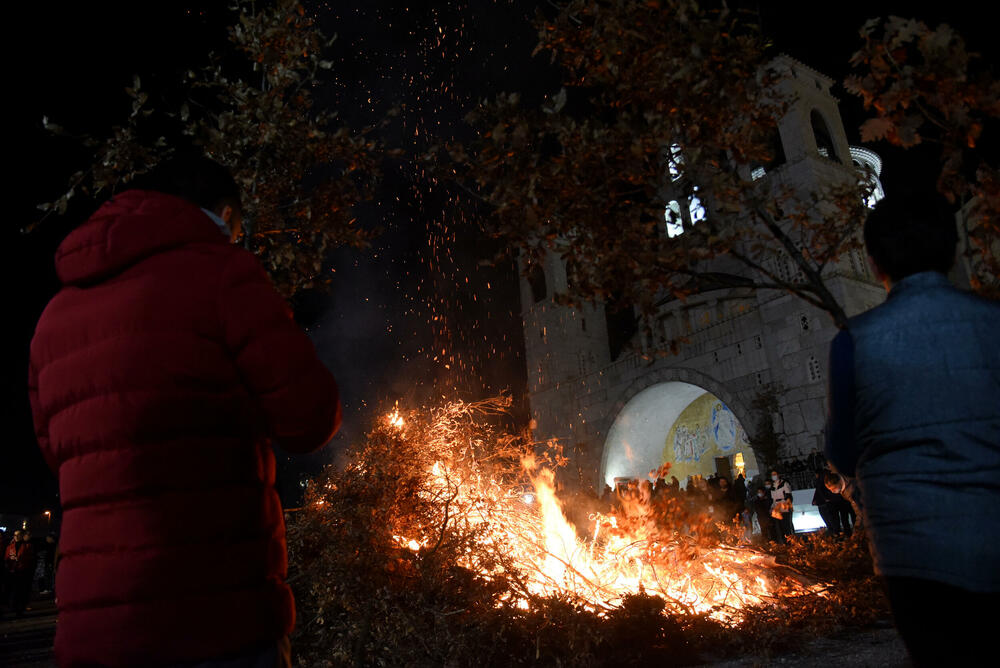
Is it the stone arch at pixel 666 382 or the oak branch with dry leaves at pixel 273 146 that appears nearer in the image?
the oak branch with dry leaves at pixel 273 146

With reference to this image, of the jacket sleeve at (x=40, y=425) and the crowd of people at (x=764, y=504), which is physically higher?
the jacket sleeve at (x=40, y=425)

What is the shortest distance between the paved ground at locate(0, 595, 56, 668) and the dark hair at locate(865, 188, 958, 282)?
8897 mm

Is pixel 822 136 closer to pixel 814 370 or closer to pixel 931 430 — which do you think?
pixel 814 370

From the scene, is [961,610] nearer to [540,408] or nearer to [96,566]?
[96,566]

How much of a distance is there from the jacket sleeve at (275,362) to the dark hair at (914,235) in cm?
198

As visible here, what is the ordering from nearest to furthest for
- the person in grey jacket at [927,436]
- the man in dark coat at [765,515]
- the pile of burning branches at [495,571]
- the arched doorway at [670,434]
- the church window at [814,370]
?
the person in grey jacket at [927,436] → the pile of burning branches at [495,571] → the man in dark coat at [765,515] → the church window at [814,370] → the arched doorway at [670,434]


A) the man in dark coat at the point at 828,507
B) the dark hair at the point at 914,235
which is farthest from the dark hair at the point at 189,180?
the man in dark coat at the point at 828,507

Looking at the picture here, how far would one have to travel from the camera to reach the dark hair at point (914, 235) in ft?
6.67

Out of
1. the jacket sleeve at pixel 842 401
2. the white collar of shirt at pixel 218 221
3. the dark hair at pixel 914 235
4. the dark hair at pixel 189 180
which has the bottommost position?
the jacket sleeve at pixel 842 401

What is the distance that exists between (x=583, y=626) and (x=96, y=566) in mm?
4944

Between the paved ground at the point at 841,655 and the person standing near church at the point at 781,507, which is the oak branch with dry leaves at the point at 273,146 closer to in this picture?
the paved ground at the point at 841,655

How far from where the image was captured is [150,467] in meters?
1.46

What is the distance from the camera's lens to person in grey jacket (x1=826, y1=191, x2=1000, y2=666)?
66.1 inches

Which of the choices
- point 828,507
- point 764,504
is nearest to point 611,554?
point 828,507
